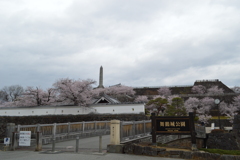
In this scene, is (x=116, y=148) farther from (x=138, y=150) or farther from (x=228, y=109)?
(x=228, y=109)

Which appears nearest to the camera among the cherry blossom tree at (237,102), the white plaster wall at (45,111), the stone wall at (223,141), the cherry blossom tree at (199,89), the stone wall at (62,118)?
the stone wall at (223,141)

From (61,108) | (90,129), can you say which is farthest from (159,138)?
A: (61,108)

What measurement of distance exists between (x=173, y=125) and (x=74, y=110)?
959 inches

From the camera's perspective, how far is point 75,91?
31.6 metres

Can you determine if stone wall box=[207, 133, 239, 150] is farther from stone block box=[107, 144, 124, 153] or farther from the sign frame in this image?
stone block box=[107, 144, 124, 153]

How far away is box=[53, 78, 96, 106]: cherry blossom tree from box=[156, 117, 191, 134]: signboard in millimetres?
22279

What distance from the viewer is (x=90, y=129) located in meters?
18.1

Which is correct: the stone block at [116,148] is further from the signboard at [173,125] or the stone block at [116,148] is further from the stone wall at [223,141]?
the stone wall at [223,141]

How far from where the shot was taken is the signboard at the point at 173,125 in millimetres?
9469

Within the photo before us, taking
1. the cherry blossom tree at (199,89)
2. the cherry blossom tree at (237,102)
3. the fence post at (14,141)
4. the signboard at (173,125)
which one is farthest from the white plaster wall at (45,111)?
the cherry blossom tree at (199,89)

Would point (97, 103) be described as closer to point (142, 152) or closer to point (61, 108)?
point (61, 108)

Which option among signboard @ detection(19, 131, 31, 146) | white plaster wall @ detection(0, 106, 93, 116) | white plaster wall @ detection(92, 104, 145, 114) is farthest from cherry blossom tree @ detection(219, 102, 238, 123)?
signboard @ detection(19, 131, 31, 146)

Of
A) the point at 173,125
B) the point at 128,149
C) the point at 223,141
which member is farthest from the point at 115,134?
the point at 223,141

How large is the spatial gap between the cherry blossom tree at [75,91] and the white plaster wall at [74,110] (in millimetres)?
1288
